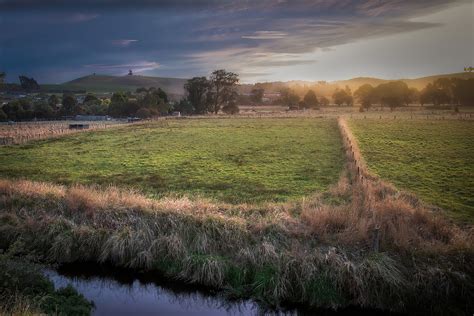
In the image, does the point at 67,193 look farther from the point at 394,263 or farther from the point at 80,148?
the point at 80,148

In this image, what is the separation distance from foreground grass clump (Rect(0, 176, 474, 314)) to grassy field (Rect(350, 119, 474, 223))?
14.0ft

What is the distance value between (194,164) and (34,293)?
66.4 feet

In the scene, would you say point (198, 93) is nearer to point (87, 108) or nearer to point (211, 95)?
point (211, 95)

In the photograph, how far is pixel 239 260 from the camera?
14.2 metres

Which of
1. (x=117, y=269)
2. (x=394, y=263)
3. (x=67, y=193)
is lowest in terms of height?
(x=117, y=269)

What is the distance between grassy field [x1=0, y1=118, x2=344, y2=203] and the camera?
2362 centimetres

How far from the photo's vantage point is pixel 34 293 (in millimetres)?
12281

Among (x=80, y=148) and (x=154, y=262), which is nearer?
(x=154, y=262)

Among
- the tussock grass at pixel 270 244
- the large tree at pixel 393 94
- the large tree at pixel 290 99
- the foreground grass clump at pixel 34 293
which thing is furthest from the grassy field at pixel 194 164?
the large tree at pixel 290 99

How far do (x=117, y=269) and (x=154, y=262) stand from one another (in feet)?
5.37

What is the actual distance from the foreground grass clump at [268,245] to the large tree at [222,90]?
10470 cm

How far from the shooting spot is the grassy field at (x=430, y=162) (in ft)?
68.8

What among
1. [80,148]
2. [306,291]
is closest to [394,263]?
[306,291]

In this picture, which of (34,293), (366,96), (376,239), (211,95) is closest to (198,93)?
(211,95)
